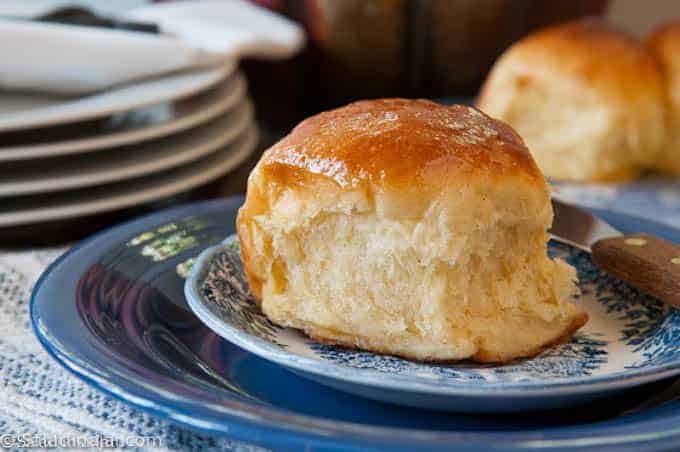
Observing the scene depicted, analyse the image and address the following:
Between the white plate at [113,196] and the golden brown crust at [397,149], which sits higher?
the golden brown crust at [397,149]

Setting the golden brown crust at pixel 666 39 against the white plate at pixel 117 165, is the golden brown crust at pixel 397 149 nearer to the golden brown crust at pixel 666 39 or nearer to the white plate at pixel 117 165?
the white plate at pixel 117 165

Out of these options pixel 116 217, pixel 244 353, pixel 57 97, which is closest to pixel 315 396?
pixel 244 353

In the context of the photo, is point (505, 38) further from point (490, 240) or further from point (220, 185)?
point (490, 240)

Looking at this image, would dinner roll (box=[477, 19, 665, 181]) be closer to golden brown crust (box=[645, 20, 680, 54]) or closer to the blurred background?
golden brown crust (box=[645, 20, 680, 54])

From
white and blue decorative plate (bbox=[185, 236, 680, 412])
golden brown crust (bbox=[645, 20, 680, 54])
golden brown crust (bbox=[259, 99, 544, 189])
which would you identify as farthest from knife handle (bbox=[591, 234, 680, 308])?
golden brown crust (bbox=[645, 20, 680, 54])

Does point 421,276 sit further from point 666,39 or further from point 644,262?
point 666,39

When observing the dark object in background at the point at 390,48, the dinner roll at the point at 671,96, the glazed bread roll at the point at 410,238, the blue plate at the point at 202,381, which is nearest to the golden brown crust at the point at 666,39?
the dinner roll at the point at 671,96
